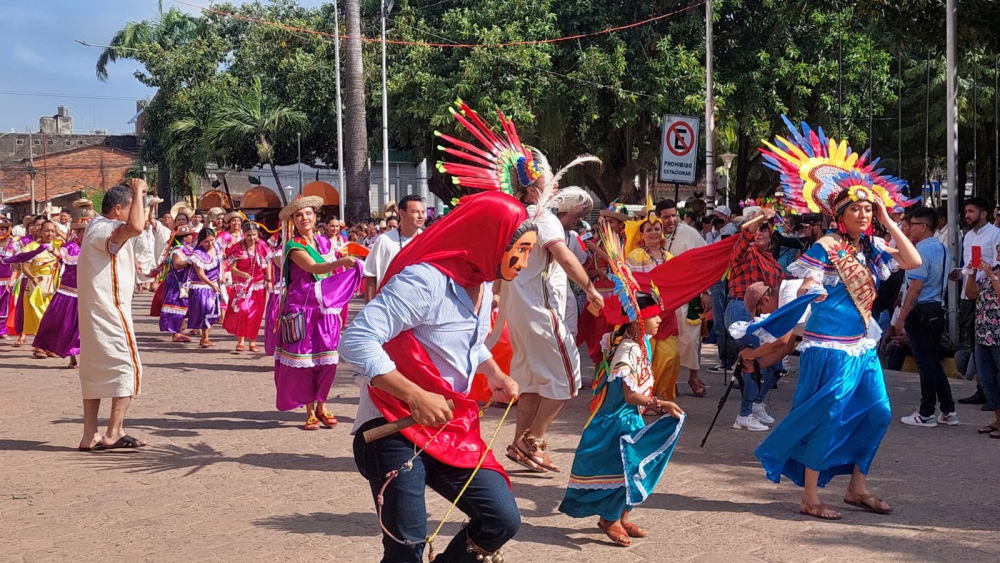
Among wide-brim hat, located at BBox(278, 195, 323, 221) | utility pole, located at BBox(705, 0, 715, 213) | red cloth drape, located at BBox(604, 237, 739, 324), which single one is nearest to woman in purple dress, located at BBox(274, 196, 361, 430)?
wide-brim hat, located at BBox(278, 195, 323, 221)

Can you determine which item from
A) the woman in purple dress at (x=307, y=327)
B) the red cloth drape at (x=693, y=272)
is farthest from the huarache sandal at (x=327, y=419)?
the red cloth drape at (x=693, y=272)

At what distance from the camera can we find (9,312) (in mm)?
15055

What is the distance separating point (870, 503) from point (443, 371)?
3.42 meters

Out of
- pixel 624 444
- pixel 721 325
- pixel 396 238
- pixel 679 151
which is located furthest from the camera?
pixel 679 151

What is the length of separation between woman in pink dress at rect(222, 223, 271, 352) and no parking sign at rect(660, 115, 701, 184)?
6828 mm

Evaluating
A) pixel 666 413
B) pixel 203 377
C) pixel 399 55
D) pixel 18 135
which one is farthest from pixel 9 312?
pixel 18 135

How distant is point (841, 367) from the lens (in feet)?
19.5

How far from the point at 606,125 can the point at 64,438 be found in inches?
886

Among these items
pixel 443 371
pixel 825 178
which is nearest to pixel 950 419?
pixel 825 178

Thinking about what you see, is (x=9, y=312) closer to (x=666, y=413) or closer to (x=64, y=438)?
(x=64, y=438)

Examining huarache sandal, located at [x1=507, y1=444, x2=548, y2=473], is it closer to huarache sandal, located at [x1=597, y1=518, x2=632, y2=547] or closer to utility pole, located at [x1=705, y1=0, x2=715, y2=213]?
huarache sandal, located at [x1=597, y1=518, x2=632, y2=547]

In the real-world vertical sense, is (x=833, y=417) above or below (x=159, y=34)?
below

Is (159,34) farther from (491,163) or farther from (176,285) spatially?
(491,163)

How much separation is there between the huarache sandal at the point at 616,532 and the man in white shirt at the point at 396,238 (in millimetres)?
3577
